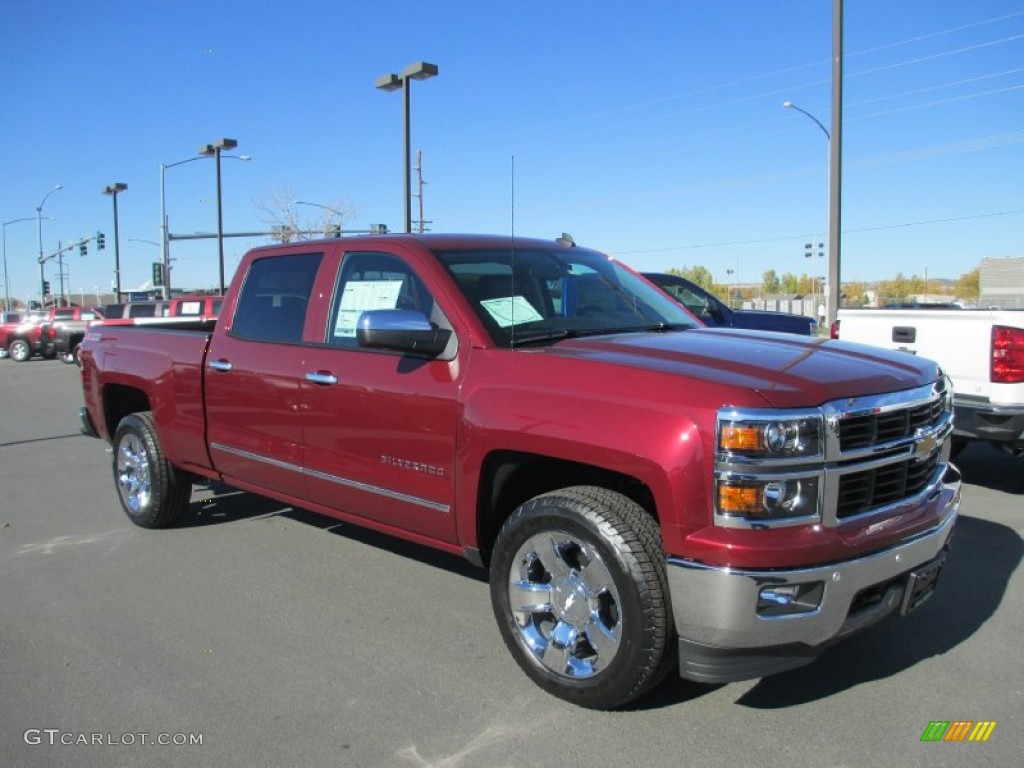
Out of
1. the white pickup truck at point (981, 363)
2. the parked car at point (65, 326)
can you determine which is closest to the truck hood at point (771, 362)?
the white pickup truck at point (981, 363)

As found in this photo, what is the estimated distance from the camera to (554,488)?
12.6 feet

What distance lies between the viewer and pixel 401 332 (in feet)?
12.1

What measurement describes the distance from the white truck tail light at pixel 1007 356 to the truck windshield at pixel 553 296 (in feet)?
10.1

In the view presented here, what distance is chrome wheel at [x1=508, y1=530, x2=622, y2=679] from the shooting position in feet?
10.6

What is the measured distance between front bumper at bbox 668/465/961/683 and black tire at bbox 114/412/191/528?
13.4 ft

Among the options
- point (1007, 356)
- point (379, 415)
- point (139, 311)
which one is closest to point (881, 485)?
point (379, 415)

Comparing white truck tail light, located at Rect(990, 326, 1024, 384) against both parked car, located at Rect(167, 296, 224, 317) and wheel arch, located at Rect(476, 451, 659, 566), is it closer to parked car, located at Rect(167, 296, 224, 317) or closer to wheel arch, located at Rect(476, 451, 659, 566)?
wheel arch, located at Rect(476, 451, 659, 566)

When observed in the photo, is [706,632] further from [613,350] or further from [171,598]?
[171,598]

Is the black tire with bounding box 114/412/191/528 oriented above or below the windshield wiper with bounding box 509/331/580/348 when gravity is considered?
below

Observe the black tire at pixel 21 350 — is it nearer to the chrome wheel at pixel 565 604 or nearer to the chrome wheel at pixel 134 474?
the chrome wheel at pixel 134 474

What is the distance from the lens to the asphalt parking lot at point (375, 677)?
309 centimetres

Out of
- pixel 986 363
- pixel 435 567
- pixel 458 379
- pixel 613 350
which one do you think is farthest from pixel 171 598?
pixel 986 363

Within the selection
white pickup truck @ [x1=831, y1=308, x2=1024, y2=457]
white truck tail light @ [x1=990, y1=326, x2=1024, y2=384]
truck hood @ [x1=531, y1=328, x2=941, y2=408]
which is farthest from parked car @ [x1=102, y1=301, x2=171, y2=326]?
truck hood @ [x1=531, y1=328, x2=941, y2=408]

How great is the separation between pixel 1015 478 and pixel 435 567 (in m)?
5.32
